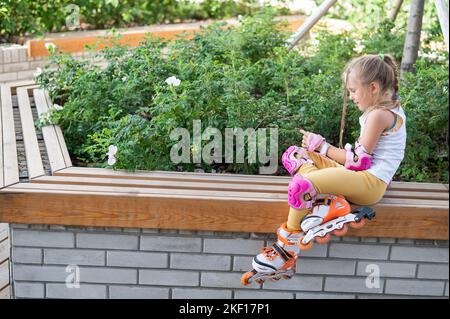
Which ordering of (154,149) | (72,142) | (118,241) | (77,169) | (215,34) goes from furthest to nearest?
1. (215,34)
2. (72,142)
3. (154,149)
4. (77,169)
5. (118,241)

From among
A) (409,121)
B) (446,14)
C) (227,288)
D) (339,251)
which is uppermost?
(446,14)

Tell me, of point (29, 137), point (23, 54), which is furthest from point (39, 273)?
point (23, 54)

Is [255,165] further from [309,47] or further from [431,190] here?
[309,47]

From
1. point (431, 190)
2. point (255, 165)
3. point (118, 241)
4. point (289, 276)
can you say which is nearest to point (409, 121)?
point (431, 190)

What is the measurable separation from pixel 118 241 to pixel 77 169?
15.5 inches

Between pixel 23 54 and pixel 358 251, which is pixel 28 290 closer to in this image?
pixel 358 251

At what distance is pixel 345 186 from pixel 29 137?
1.65 m

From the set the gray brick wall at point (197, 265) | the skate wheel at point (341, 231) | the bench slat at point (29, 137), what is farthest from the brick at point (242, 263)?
the bench slat at point (29, 137)

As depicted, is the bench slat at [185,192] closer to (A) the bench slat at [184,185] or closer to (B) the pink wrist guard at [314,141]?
(A) the bench slat at [184,185]

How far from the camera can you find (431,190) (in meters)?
3.02

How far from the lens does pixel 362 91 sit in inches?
108

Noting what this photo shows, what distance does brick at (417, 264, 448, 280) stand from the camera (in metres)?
2.92

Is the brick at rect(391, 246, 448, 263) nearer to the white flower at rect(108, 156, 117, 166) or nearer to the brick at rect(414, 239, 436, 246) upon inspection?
the brick at rect(414, 239, 436, 246)

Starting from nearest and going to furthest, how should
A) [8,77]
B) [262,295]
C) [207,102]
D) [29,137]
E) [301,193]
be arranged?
[301,193], [262,295], [207,102], [29,137], [8,77]
